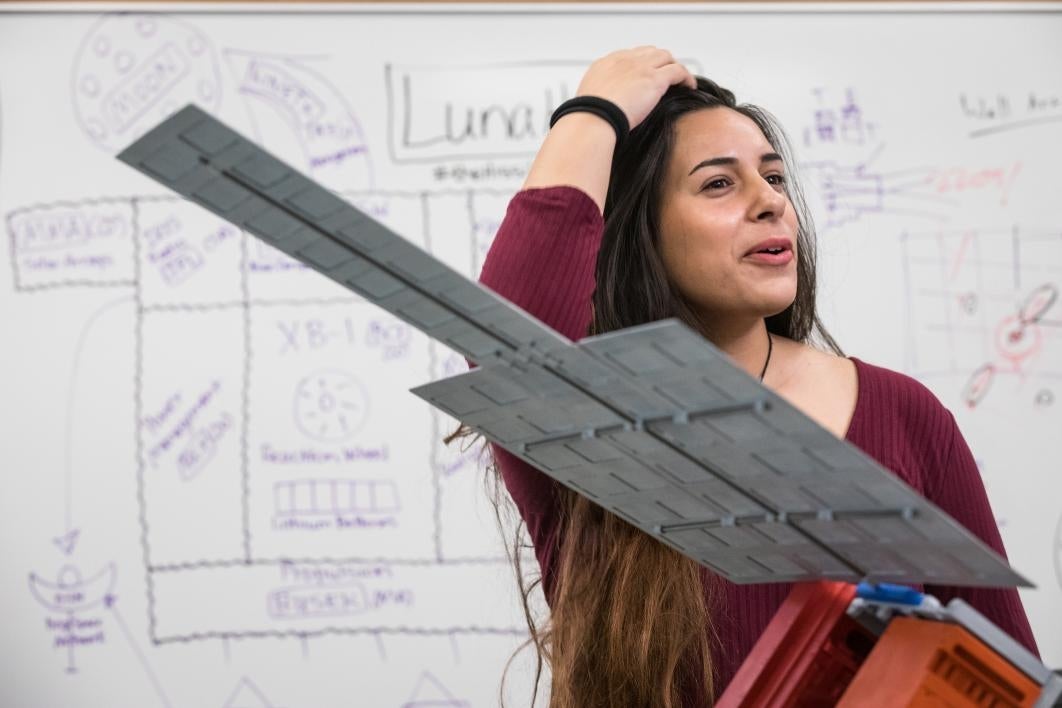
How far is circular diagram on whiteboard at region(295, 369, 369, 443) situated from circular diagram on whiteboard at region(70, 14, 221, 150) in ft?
1.85

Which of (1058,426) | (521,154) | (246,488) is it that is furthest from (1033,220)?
(246,488)

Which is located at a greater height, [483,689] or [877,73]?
[877,73]

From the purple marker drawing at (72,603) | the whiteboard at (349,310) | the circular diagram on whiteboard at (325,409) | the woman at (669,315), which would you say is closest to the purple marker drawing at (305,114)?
the whiteboard at (349,310)

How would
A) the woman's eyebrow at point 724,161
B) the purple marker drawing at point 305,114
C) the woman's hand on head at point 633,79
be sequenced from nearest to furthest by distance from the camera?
the woman's hand on head at point 633,79, the woman's eyebrow at point 724,161, the purple marker drawing at point 305,114

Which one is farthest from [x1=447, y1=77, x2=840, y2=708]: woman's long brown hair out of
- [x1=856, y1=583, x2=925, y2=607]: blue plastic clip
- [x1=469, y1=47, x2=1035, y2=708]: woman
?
[x1=856, y1=583, x2=925, y2=607]: blue plastic clip

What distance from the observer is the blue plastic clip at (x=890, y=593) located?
52cm

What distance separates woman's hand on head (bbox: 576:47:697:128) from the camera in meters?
0.92

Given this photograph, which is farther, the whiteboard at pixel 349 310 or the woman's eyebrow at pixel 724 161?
the whiteboard at pixel 349 310

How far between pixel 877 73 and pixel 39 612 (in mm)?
1890

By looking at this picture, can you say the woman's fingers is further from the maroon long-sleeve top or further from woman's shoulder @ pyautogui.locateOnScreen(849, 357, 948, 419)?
woman's shoulder @ pyautogui.locateOnScreen(849, 357, 948, 419)

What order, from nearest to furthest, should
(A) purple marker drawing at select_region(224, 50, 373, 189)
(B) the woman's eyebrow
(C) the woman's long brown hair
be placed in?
(C) the woman's long brown hair
(B) the woman's eyebrow
(A) purple marker drawing at select_region(224, 50, 373, 189)

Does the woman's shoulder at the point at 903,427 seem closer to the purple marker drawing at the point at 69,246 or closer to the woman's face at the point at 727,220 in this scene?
the woman's face at the point at 727,220

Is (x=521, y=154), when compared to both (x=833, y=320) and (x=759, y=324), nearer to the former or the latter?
(x=833, y=320)

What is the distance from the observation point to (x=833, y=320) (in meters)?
2.23
